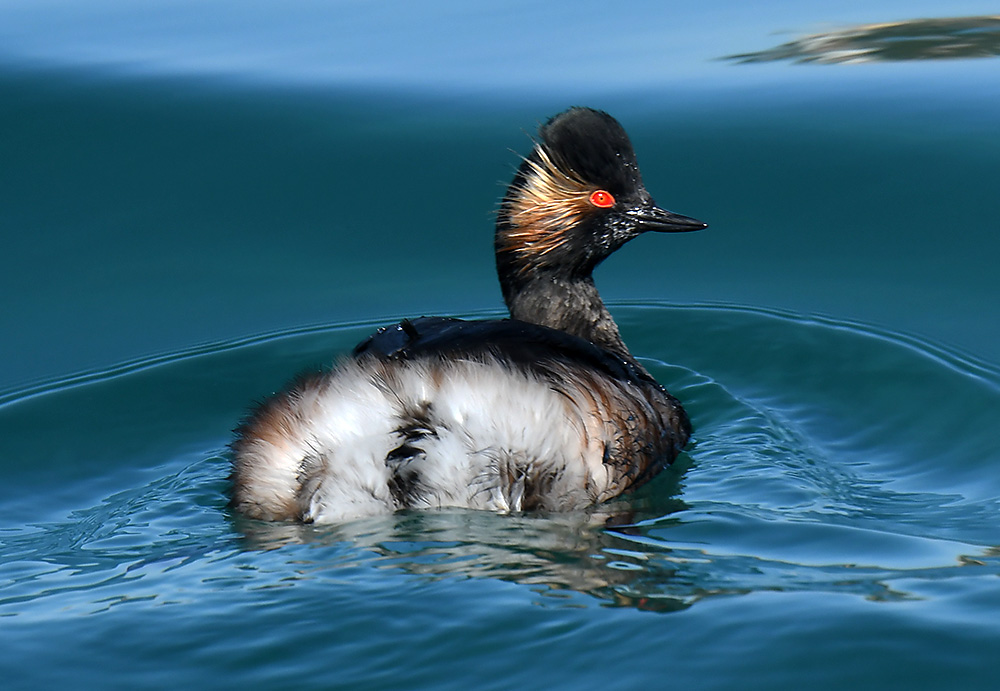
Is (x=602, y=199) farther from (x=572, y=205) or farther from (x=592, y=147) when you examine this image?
(x=592, y=147)

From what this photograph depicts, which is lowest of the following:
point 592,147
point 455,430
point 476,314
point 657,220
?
point 455,430

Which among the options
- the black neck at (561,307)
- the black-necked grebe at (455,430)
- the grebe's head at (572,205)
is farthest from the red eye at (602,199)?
the black-necked grebe at (455,430)

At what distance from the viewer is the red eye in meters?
5.62

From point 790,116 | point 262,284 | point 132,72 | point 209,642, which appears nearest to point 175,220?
point 262,284

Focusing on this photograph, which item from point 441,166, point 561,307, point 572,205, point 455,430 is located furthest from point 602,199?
point 441,166

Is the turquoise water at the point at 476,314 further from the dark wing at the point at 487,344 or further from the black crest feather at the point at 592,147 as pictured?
the black crest feather at the point at 592,147

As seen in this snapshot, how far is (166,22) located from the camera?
942cm

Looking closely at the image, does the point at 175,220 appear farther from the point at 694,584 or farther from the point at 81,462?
the point at 694,584

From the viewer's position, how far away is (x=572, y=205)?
5.59 metres

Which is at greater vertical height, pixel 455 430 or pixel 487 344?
pixel 487 344

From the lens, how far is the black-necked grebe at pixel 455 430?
4.20 meters

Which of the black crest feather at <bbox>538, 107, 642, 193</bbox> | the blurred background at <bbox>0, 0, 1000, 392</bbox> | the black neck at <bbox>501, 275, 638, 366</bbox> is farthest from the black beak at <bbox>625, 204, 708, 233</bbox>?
the blurred background at <bbox>0, 0, 1000, 392</bbox>

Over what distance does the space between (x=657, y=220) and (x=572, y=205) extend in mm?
397

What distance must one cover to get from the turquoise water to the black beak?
710 millimetres
